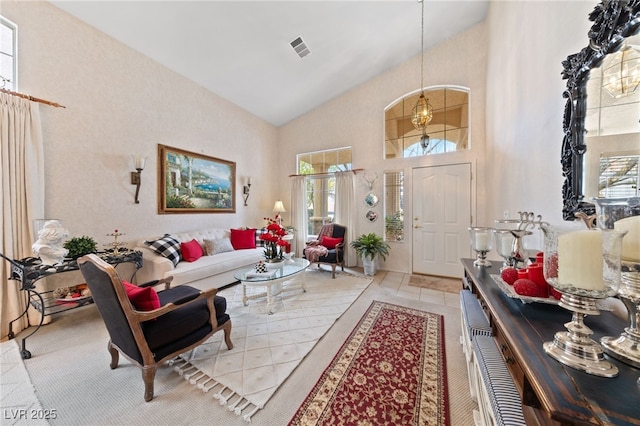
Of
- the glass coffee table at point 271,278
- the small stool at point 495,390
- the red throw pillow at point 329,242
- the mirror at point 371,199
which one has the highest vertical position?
the mirror at point 371,199

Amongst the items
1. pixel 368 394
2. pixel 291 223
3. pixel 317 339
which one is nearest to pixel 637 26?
pixel 368 394

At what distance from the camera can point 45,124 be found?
2.43 m

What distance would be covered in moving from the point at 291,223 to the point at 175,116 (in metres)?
3.13

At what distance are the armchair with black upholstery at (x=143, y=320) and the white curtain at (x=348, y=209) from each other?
10.9 ft

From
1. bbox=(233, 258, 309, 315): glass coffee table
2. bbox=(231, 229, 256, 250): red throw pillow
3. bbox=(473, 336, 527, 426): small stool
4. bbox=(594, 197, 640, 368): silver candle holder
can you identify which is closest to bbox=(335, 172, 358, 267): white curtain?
bbox=(233, 258, 309, 315): glass coffee table

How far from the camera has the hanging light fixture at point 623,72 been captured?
0.96m

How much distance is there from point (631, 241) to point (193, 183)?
4560mm

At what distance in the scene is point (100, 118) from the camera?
2.82 m

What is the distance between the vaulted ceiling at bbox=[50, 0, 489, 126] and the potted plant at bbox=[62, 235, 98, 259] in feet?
8.52

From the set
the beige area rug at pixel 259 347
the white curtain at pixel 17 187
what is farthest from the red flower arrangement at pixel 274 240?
the white curtain at pixel 17 187

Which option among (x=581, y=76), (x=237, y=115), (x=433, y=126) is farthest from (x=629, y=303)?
(x=237, y=115)

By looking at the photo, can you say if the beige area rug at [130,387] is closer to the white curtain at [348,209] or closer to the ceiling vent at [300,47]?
the white curtain at [348,209]

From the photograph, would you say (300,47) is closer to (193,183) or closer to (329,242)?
(193,183)

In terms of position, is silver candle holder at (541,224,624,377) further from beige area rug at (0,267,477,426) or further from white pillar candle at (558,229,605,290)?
beige area rug at (0,267,477,426)
